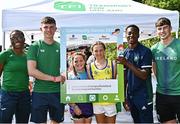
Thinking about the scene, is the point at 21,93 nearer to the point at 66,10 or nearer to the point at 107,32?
the point at 107,32

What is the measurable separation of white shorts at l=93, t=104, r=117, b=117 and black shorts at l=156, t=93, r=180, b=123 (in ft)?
1.90

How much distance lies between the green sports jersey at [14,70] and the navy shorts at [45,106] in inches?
10.8

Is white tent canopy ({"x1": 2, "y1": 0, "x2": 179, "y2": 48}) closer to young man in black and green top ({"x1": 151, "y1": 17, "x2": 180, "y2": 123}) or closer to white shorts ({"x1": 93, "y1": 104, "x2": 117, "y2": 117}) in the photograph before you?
young man in black and green top ({"x1": 151, "y1": 17, "x2": 180, "y2": 123})

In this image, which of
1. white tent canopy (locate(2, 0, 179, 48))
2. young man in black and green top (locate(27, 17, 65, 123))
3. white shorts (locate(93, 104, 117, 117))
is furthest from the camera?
white tent canopy (locate(2, 0, 179, 48))

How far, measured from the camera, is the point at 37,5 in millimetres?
7660

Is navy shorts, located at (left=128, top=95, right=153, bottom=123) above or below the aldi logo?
below

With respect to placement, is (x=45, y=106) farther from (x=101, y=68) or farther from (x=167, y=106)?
(x=167, y=106)

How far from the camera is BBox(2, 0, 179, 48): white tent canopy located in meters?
7.33

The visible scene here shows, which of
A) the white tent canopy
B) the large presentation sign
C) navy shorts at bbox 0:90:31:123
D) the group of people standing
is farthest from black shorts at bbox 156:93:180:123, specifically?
the white tent canopy

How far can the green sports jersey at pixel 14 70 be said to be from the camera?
5570 millimetres

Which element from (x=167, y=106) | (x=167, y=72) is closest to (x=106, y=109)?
(x=167, y=106)

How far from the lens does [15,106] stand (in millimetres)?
5684

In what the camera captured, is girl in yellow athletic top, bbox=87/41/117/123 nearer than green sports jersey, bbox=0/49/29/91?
Yes

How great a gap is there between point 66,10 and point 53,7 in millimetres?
240
